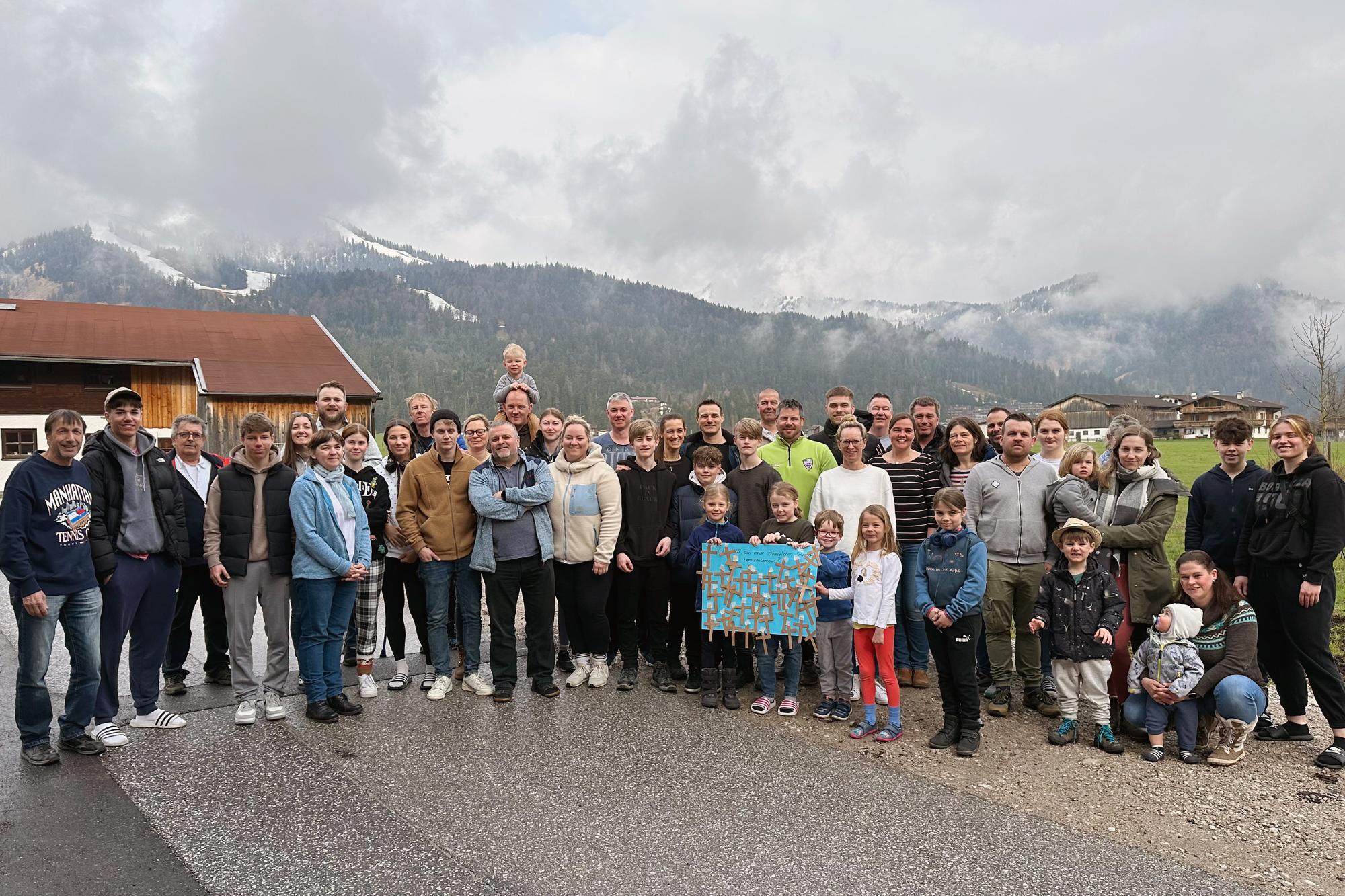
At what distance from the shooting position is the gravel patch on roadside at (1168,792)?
13.0ft

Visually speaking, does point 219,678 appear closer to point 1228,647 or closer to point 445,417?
point 445,417

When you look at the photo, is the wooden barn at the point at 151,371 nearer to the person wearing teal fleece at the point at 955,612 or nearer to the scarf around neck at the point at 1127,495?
Result: the person wearing teal fleece at the point at 955,612

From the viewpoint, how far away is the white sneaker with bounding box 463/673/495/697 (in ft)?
21.4

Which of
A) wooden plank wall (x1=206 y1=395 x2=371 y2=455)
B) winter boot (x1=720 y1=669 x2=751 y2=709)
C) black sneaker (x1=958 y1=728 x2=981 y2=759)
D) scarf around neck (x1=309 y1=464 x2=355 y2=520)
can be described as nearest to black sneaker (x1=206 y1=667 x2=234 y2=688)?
scarf around neck (x1=309 y1=464 x2=355 y2=520)

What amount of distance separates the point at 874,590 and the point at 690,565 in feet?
5.20

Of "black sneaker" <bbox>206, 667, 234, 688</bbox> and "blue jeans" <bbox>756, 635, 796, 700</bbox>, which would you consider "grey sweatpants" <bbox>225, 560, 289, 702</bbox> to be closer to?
"black sneaker" <bbox>206, 667, 234, 688</bbox>

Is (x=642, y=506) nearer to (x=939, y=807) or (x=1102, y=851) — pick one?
(x=939, y=807)

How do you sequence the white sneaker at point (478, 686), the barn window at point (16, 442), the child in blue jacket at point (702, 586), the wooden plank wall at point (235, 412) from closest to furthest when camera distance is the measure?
the child in blue jacket at point (702, 586) → the white sneaker at point (478, 686) → the barn window at point (16, 442) → the wooden plank wall at point (235, 412)

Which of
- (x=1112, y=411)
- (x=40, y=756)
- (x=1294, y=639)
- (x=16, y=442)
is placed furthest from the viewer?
(x=1112, y=411)

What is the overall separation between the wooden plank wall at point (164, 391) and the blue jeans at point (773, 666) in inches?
1340

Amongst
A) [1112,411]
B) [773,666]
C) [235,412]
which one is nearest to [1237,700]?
[773,666]

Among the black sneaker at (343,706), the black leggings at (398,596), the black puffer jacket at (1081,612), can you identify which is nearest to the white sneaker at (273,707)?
the black sneaker at (343,706)

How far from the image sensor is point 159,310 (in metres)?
39.1

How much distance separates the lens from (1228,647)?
17.3 ft
